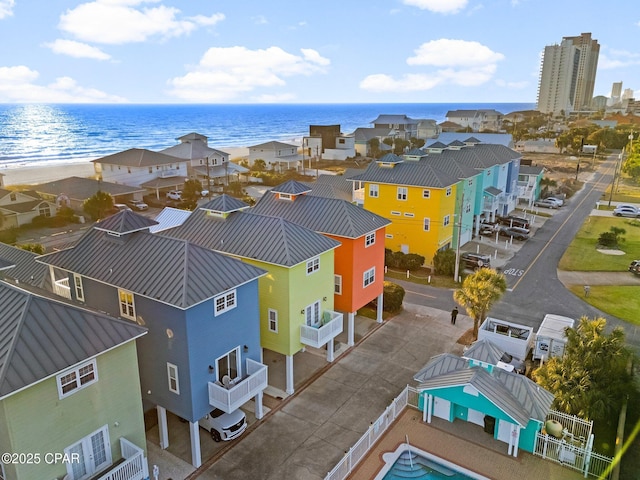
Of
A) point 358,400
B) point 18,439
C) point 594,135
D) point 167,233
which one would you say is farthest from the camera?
point 594,135

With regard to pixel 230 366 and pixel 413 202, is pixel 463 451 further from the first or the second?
pixel 413 202

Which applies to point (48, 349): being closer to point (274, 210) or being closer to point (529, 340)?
point (274, 210)

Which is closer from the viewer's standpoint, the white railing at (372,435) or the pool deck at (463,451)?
the white railing at (372,435)

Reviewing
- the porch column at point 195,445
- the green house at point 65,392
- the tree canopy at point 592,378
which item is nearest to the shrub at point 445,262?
the tree canopy at point 592,378

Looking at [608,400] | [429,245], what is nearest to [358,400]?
[608,400]

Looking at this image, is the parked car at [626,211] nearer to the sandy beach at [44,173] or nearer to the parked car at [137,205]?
the parked car at [137,205]

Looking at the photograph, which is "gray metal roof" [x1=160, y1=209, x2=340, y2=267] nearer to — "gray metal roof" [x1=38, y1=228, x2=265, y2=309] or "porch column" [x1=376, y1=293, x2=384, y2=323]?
"gray metal roof" [x1=38, y1=228, x2=265, y2=309]
